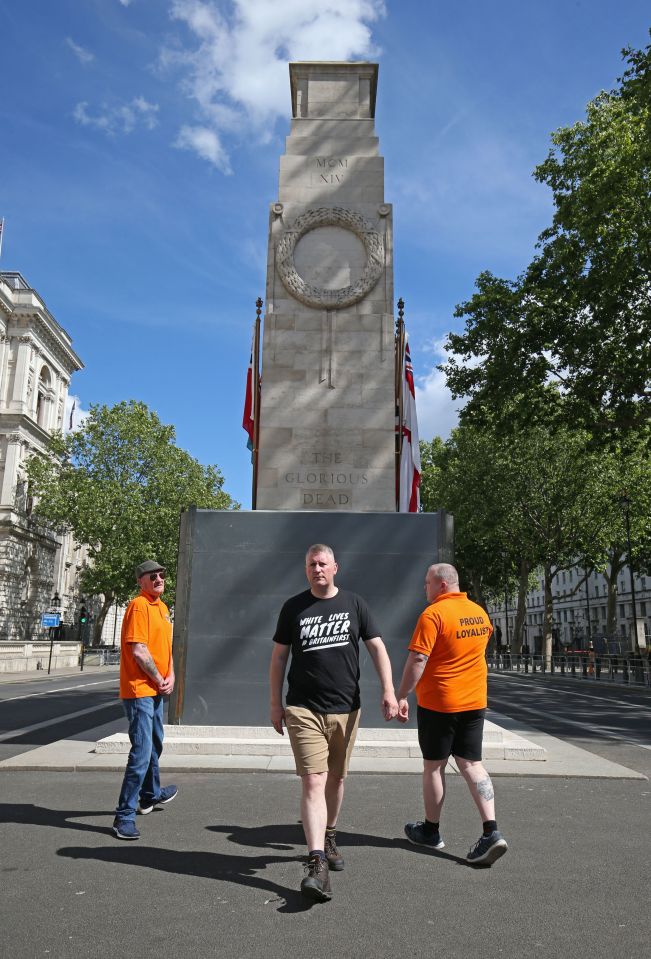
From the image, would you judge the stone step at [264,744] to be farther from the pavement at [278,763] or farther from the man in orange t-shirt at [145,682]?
the man in orange t-shirt at [145,682]

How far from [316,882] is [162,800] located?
277 cm

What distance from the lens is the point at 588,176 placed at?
21.3 metres

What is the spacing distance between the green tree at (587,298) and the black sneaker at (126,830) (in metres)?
19.4

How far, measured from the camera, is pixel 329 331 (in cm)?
1251

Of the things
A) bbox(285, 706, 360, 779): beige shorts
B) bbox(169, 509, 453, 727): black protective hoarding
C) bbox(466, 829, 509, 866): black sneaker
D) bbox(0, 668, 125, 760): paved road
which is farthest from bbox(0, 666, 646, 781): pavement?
bbox(285, 706, 360, 779): beige shorts

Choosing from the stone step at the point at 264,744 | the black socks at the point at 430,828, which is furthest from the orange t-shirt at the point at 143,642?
the stone step at the point at 264,744

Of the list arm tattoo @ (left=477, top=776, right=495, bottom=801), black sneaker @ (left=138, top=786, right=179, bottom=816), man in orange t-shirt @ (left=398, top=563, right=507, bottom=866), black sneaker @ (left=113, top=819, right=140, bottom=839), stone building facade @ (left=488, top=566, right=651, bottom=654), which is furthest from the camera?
stone building facade @ (left=488, top=566, right=651, bottom=654)

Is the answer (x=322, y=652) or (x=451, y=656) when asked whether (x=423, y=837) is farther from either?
(x=322, y=652)

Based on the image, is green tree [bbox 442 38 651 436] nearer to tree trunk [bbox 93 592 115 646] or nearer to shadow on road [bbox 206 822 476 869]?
shadow on road [bbox 206 822 476 869]

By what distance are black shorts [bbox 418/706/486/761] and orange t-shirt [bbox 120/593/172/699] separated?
7.01 feet

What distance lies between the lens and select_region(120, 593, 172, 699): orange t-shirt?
237 inches

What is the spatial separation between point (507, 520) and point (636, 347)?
74.6 feet

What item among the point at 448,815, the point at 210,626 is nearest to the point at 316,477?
the point at 210,626

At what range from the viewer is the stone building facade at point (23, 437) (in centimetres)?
5453
